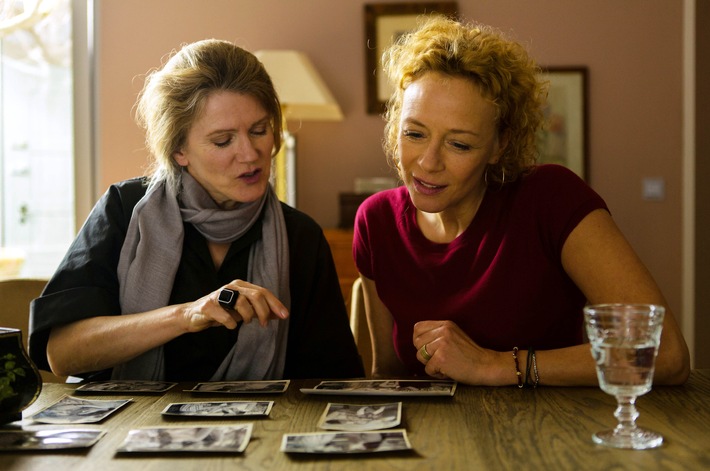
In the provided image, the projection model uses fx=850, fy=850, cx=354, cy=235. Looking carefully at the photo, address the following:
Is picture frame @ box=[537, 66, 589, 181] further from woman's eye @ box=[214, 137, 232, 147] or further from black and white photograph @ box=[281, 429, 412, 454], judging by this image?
black and white photograph @ box=[281, 429, 412, 454]

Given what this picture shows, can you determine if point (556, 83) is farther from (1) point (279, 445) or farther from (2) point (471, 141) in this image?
(1) point (279, 445)

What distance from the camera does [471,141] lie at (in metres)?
1.72

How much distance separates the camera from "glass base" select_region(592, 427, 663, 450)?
109cm

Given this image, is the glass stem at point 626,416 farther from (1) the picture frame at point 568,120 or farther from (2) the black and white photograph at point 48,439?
(1) the picture frame at point 568,120

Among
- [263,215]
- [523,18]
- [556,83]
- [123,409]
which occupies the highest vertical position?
[523,18]

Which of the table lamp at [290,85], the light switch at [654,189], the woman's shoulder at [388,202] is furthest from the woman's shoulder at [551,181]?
the light switch at [654,189]

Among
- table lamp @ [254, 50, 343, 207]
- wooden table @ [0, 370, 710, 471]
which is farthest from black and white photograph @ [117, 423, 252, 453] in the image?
table lamp @ [254, 50, 343, 207]

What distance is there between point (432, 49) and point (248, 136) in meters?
0.44

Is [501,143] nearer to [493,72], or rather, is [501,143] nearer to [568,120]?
[493,72]

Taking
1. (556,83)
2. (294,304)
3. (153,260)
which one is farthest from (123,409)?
(556,83)

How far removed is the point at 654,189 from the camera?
4352 mm

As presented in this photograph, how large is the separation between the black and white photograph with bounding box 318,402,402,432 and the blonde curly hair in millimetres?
693

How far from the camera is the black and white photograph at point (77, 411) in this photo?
4.30 feet

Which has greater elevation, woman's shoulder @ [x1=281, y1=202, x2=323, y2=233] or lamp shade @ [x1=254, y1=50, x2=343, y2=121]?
lamp shade @ [x1=254, y1=50, x2=343, y2=121]
